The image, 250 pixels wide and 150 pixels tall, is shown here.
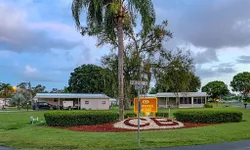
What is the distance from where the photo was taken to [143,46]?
139ft

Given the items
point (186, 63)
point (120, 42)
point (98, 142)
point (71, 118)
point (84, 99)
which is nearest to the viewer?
point (98, 142)

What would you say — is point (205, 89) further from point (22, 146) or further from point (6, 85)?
point (22, 146)

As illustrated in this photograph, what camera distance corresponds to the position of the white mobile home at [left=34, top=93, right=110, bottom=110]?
62.8 meters

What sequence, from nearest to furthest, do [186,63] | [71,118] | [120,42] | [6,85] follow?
1. [71,118]
2. [120,42]
3. [186,63]
4. [6,85]

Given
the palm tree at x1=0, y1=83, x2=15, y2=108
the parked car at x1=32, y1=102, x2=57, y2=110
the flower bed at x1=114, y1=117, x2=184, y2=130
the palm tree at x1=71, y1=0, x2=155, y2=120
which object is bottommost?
the parked car at x1=32, y1=102, x2=57, y2=110

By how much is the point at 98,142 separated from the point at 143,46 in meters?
30.6

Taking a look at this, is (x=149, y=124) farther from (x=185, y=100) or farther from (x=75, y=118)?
(x=185, y=100)

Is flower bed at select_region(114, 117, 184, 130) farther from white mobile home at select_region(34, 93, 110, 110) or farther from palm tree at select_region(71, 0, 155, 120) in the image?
white mobile home at select_region(34, 93, 110, 110)

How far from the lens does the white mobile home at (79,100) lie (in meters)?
62.8

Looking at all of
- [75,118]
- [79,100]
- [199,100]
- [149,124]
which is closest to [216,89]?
[199,100]

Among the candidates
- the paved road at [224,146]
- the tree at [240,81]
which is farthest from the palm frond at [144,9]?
the tree at [240,81]

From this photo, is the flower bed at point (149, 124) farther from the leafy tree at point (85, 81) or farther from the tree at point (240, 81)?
the tree at point (240, 81)

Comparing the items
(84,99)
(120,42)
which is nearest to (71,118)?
(120,42)

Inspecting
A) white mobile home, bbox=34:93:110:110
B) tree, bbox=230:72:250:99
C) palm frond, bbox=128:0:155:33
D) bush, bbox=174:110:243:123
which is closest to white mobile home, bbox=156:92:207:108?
white mobile home, bbox=34:93:110:110
